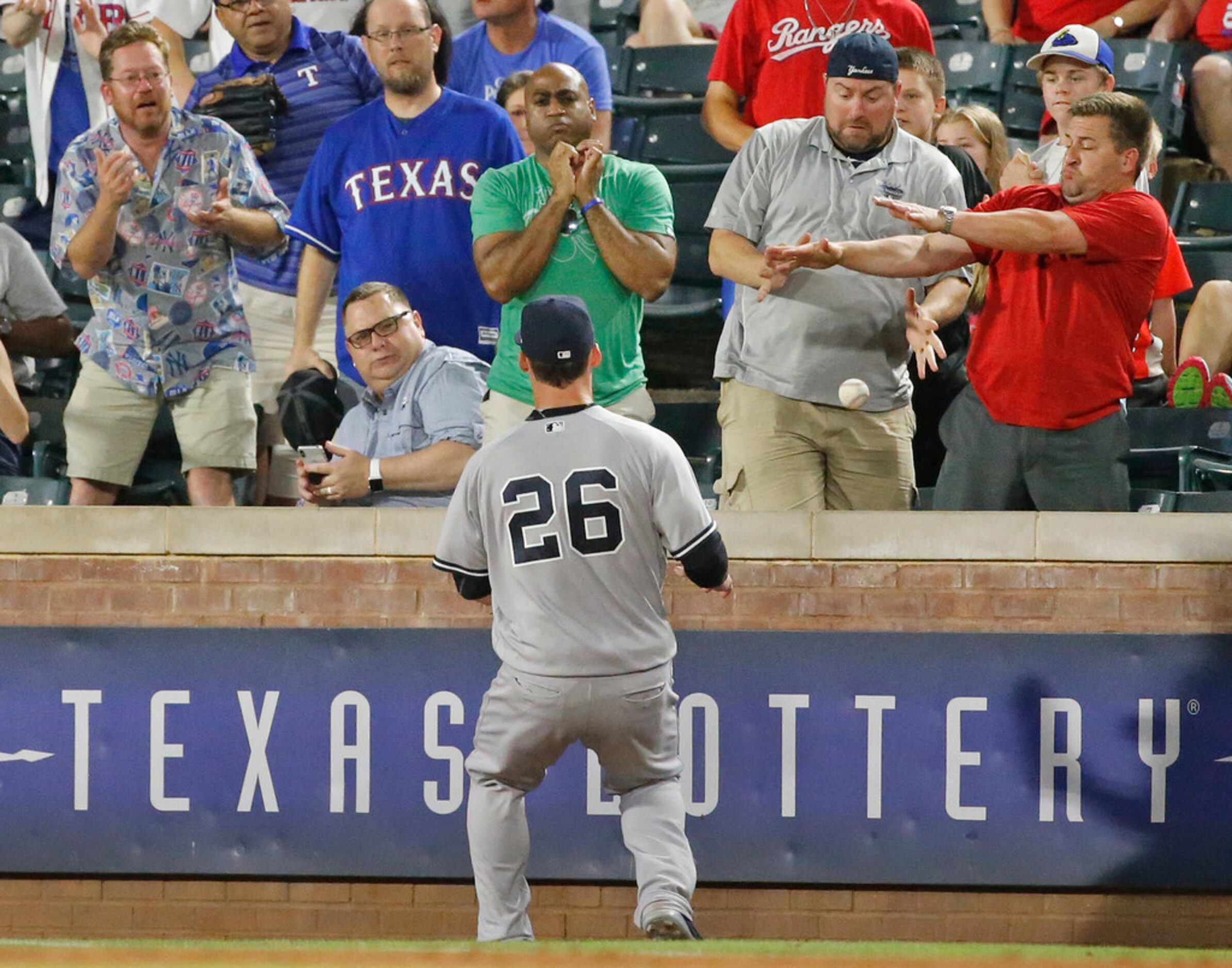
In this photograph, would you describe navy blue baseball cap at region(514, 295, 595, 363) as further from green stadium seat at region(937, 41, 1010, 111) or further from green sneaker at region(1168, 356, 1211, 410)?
green stadium seat at region(937, 41, 1010, 111)

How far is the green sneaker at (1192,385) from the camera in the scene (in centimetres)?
631

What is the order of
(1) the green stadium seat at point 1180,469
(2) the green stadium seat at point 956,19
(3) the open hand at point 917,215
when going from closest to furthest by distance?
(3) the open hand at point 917,215
(1) the green stadium seat at point 1180,469
(2) the green stadium seat at point 956,19

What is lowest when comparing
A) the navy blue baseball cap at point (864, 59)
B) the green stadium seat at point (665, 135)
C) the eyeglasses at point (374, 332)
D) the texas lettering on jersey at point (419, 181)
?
the eyeglasses at point (374, 332)

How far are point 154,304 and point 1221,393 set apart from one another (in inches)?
154

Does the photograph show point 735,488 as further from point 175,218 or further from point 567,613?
point 175,218

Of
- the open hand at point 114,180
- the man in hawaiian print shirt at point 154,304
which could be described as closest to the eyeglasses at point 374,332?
the man in hawaiian print shirt at point 154,304

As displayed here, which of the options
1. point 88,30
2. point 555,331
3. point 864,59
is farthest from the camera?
point 88,30

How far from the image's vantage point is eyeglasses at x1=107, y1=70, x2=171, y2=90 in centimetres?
610

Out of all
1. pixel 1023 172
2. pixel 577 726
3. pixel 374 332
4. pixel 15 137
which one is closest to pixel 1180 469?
pixel 1023 172

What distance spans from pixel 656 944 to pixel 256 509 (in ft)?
6.71

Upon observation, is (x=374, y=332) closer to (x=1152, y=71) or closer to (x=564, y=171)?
(x=564, y=171)

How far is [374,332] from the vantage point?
18.5ft

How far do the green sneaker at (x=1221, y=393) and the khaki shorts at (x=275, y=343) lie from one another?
3.29 m

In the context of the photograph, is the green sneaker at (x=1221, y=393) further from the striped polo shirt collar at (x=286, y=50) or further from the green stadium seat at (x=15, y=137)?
the green stadium seat at (x=15, y=137)
